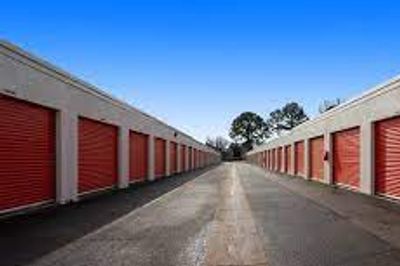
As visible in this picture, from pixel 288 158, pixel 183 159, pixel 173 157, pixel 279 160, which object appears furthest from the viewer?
pixel 279 160

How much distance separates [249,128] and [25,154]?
164 metres

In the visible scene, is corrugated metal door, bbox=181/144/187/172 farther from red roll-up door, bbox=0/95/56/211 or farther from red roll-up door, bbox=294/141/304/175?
red roll-up door, bbox=0/95/56/211

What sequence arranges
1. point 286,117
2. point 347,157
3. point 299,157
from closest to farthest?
1. point 347,157
2. point 299,157
3. point 286,117

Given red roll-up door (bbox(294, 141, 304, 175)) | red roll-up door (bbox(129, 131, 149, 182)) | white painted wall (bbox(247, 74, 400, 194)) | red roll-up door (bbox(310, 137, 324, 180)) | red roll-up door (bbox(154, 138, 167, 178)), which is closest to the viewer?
white painted wall (bbox(247, 74, 400, 194))

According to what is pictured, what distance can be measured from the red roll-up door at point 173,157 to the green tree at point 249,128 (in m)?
126

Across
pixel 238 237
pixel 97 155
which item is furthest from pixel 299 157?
pixel 238 237

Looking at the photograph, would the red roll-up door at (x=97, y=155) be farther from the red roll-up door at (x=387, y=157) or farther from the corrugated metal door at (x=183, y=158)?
the corrugated metal door at (x=183, y=158)

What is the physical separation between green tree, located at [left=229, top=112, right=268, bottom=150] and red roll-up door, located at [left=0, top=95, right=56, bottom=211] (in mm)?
159882

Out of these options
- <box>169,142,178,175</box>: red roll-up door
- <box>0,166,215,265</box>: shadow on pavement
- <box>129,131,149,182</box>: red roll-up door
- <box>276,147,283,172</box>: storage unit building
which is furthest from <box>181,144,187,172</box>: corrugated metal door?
<box>0,166,215,265</box>: shadow on pavement

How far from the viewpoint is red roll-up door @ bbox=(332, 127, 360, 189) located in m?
24.8

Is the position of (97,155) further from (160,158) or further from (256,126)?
(256,126)

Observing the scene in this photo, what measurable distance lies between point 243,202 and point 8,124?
296 inches

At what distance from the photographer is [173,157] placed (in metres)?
49.8

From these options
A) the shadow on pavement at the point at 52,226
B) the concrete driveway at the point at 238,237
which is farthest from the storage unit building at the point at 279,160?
the concrete driveway at the point at 238,237
